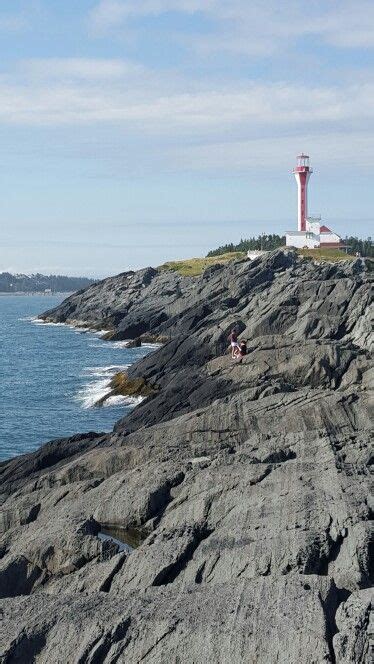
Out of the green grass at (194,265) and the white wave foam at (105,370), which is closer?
the white wave foam at (105,370)

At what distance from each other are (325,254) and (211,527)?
5705 inches

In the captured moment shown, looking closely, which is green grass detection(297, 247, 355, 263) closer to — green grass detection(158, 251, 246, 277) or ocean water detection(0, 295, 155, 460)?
green grass detection(158, 251, 246, 277)

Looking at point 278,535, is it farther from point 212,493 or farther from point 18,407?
point 18,407

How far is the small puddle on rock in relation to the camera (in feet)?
85.4

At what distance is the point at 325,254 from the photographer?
16512 centimetres

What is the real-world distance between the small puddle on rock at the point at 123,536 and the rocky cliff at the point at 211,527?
16 cm

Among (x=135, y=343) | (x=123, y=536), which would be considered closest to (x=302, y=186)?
(x=135, y=343)

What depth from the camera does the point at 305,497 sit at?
2456 centimetres

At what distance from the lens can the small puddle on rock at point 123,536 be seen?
85.4 ft

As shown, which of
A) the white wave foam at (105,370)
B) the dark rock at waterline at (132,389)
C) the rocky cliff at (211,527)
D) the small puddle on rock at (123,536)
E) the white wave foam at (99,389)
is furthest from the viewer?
the white wave foam at (105,370)

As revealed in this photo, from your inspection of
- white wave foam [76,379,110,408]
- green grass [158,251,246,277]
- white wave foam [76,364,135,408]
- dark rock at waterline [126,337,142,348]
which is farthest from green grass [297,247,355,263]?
white wave foam [76,379,110,408]

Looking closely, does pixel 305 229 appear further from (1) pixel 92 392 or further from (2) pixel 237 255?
(1) pixel 92 392

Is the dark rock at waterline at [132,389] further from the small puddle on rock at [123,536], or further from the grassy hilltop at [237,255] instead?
the grassy hilltop at [237,255]

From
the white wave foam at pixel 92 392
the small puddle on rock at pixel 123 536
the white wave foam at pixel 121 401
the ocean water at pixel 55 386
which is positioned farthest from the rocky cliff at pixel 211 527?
the white wave foam at pixel 92 392
